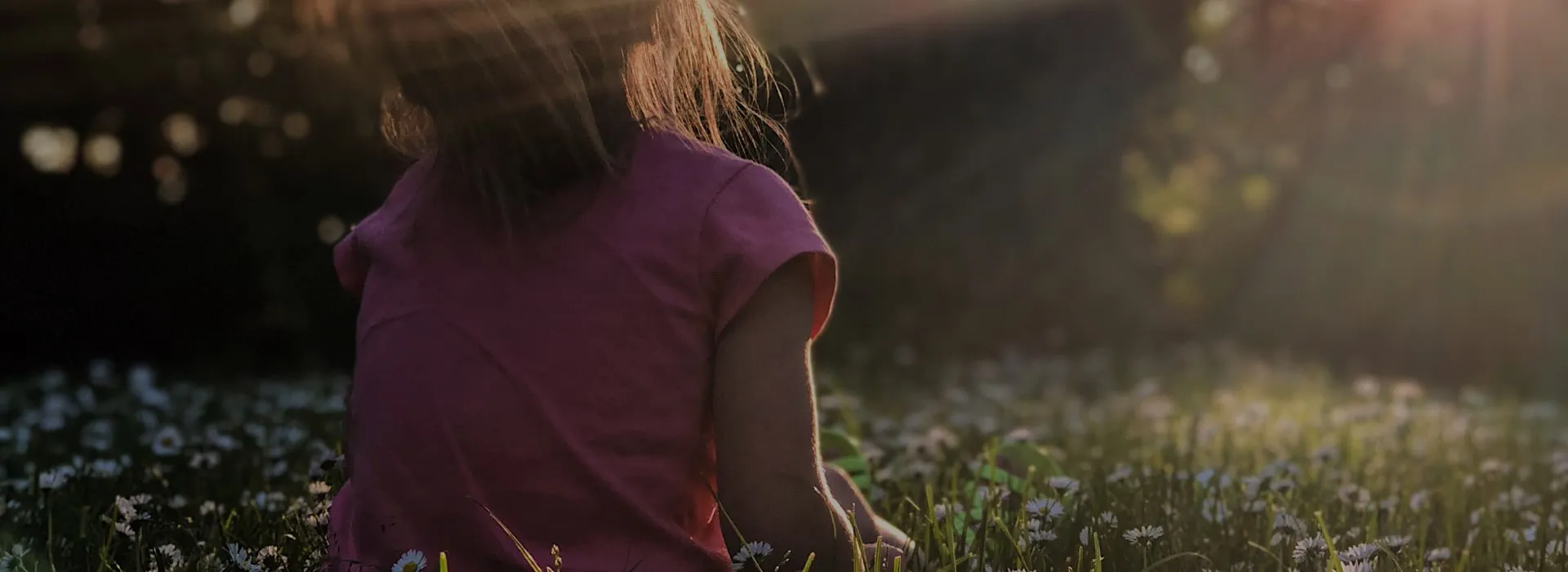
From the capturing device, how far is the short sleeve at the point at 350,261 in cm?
221

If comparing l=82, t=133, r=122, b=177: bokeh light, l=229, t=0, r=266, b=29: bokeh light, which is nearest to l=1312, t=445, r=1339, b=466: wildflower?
l=229, t=0, r=266, b=29: bokeh light

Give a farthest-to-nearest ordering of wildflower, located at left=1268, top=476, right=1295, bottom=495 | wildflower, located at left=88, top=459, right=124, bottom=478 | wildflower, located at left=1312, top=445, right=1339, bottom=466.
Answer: wildflower, located at left=1312, top=445, right=1339, bottom=466
wildflower, located at left=88, top=459, right=124, bottom=478
wildflower, located at left=1268, top=476, right=1295, bottom=495

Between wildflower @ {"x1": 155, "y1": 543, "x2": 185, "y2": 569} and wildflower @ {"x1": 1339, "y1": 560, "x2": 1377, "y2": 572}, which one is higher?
wildflower @ {"x1": 1339, "y1": 560, "x2": 1377, "y2": 572}

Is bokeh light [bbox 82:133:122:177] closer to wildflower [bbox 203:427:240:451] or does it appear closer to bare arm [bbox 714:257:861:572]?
wildflower [bbox 203:427:240:451]

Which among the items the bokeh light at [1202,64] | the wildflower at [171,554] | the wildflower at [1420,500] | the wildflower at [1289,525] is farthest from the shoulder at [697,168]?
the bokeh light at [1202,64]

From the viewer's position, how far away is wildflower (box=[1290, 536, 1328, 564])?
219 centimetres

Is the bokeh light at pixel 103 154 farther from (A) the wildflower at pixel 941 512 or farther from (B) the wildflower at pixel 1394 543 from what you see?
(B) the wildflower at pixel 1394 543

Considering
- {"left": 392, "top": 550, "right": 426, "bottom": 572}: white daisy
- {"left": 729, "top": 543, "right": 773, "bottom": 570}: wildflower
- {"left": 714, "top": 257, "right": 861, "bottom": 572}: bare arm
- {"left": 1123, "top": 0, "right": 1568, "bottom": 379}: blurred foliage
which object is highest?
{"left": 714, "top": 257, "right": 861, "bottom": 572}: bare arm

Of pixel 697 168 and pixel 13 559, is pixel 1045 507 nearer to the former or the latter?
pixel 697 168

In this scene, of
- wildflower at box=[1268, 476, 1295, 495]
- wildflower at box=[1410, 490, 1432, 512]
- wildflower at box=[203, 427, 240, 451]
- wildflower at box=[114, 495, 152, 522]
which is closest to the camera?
wildflower at box=[114, 495, 152, 522]

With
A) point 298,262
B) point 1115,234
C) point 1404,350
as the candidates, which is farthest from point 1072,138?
point 298,262

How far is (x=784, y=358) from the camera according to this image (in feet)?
5.66

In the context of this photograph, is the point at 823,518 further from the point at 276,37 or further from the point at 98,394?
the point at 276,37

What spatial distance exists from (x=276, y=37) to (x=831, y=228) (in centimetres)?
366
